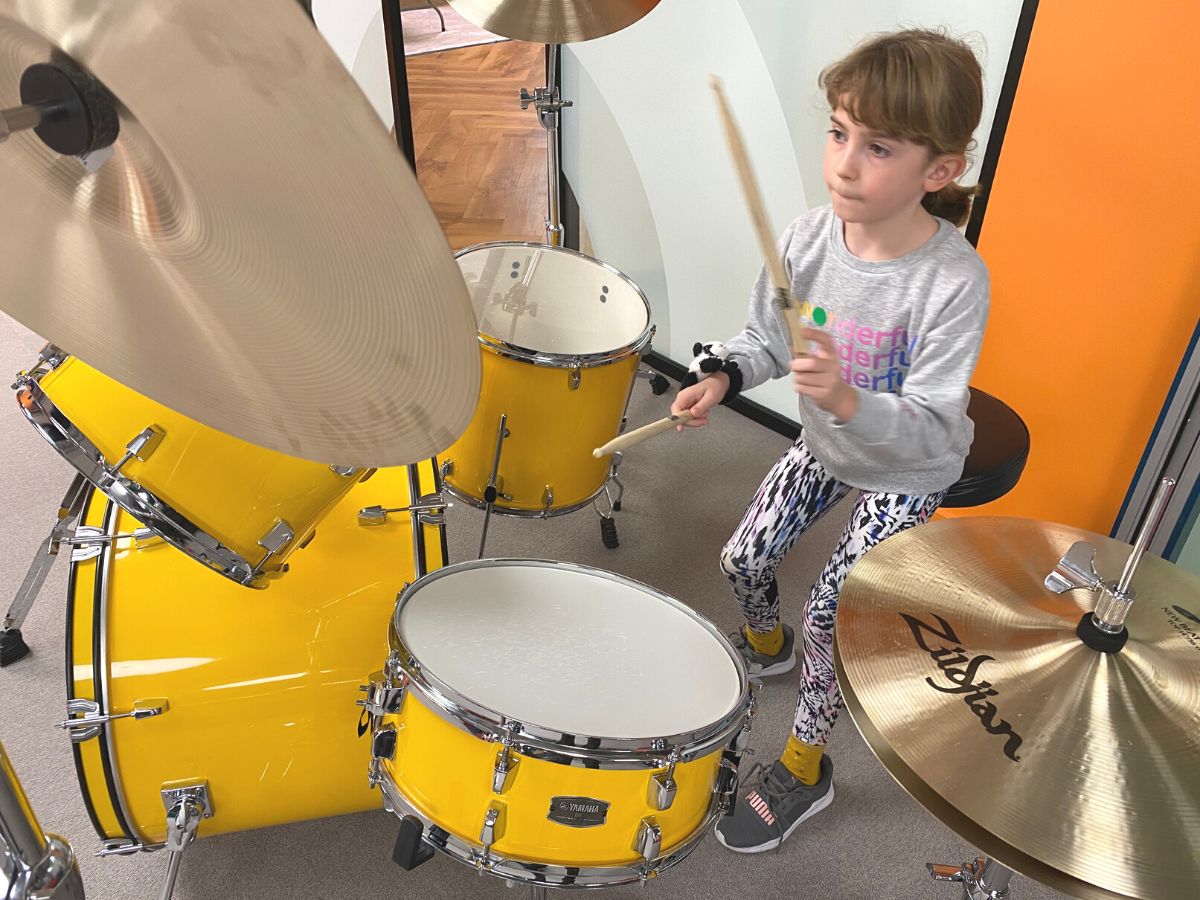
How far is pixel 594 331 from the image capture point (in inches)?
67.8

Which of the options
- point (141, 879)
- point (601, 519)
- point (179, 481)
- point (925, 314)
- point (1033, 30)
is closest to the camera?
point (179, 481)

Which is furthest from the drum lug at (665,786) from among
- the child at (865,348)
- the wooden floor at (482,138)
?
the wooden floor at (482,138)

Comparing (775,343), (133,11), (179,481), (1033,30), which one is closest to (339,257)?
(133,11)

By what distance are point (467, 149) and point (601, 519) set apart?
5.79 ft

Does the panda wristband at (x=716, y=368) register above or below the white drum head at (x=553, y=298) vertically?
above

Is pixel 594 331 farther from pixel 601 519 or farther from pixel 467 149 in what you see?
pixel 467 149

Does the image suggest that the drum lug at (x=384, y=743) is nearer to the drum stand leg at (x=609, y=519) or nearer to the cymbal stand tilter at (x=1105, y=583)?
the cymbal stand tilter at (x=1105, y=583)

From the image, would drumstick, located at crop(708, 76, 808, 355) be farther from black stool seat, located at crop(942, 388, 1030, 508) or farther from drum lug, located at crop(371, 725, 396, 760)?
drum lug, located at crop(371, 725, 396, 760)

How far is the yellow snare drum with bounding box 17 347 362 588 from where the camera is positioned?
1.03 metres

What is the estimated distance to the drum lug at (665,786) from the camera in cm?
95

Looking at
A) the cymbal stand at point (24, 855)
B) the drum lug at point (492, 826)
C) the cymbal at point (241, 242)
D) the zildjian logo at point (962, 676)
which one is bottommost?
the drum lug at point (492, 826)

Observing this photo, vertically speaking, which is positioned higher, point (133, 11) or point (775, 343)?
point (133, 11)

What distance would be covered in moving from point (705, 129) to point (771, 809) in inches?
57.2

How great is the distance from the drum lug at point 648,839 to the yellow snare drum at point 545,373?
71cm
